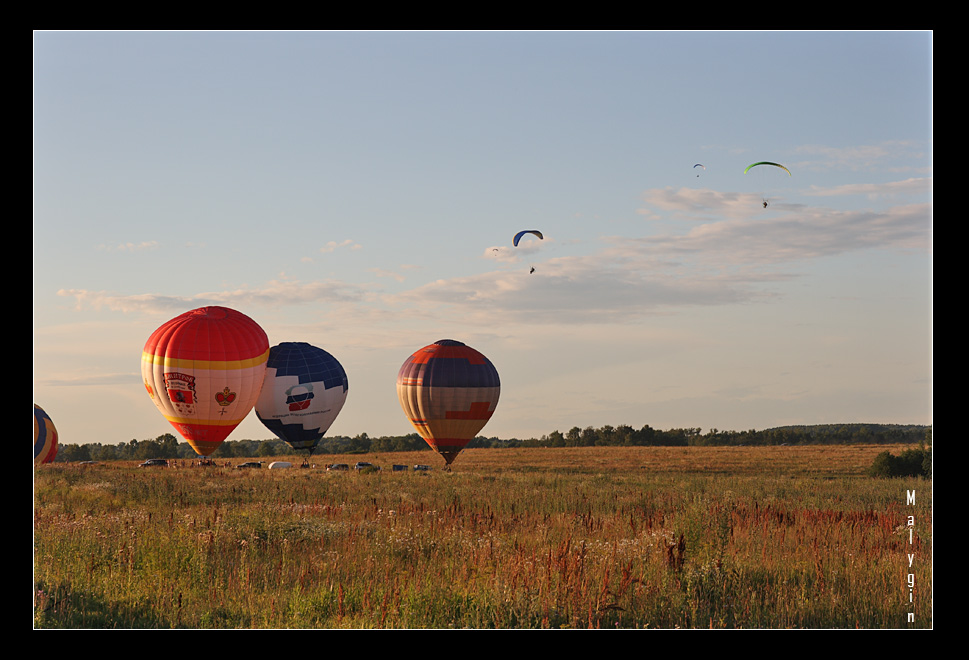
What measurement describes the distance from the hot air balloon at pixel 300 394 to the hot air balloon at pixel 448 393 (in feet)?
17.0

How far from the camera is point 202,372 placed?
43531 millimetres

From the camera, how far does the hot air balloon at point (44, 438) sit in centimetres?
5769

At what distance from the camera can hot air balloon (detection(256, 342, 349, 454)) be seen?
5353cm

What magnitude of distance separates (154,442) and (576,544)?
10165 centimetres

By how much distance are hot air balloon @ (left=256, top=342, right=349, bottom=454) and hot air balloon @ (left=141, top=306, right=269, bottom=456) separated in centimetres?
676

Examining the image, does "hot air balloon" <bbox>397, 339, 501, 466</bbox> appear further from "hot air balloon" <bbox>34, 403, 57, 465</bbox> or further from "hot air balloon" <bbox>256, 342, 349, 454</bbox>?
"hot air balloon" <bbox>34, 403, 57, 465</bbox>

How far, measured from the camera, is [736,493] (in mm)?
28516

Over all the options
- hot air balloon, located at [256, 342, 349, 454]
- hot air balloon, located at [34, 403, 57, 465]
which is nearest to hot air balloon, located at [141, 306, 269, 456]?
hot air balloon, located at [256, 342, 349, 454]

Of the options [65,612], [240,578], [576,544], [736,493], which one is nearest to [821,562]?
[576,544]

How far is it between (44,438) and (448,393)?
2970 cm

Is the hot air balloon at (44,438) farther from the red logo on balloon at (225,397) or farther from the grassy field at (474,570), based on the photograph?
the grassy field at (474,570)

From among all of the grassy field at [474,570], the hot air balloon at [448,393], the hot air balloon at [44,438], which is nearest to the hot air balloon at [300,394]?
the hot air balloon at [448,393]

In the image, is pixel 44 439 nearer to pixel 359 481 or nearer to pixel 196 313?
pixel 196 313

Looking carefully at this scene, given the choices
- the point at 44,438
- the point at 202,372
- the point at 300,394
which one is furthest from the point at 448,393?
the point at 44,438
